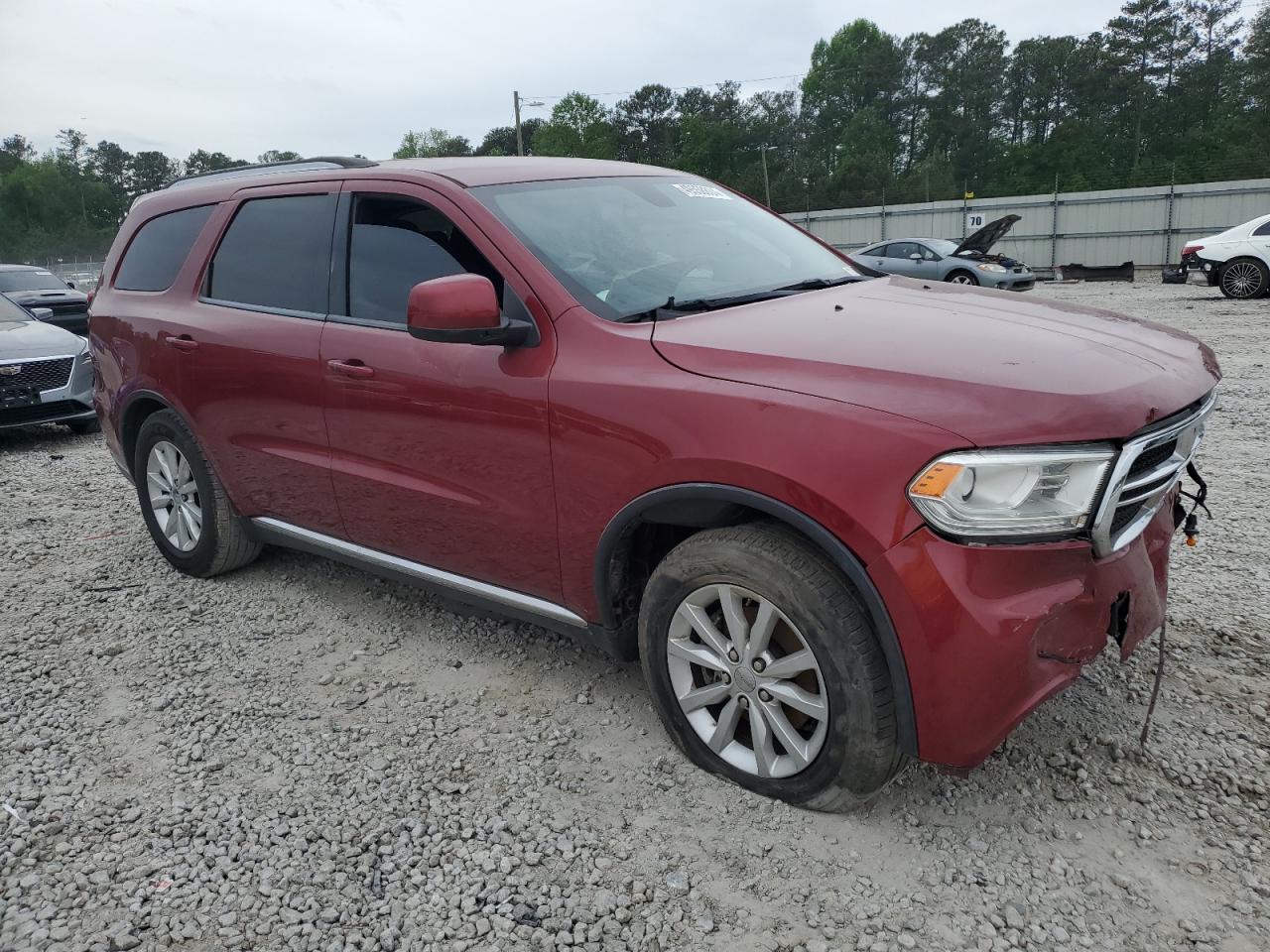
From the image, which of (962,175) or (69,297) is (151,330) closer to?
(69,297)

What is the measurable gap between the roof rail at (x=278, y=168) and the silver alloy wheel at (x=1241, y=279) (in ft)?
54.9

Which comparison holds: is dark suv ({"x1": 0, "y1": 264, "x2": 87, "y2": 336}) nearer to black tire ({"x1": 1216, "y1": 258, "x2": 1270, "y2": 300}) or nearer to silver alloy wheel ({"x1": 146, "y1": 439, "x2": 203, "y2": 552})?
silver alloy wheel ({"x1": 146, "y1": 439, "x2": 203, "y2": 552})

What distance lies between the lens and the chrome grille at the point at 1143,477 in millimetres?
2227

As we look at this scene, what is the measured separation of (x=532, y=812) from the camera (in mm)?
2736

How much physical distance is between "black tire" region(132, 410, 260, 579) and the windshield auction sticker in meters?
2.42

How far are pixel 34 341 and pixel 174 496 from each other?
509 centimetres

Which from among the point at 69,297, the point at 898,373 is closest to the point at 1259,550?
the point at 898,373

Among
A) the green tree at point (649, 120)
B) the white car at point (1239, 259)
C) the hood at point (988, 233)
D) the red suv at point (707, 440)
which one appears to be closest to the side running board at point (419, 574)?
the red suv at point (707, 440)

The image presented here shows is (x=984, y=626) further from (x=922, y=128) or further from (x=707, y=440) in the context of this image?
(x=922, y=128)

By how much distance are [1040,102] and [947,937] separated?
257ft

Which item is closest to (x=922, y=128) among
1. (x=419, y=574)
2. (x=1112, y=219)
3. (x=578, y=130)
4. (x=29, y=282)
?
(x=578, y=130)

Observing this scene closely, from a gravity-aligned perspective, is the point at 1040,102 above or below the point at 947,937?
above

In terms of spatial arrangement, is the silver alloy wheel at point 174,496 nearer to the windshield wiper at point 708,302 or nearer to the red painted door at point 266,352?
the red painted door at point 266,352

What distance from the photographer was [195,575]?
467 centimetres
